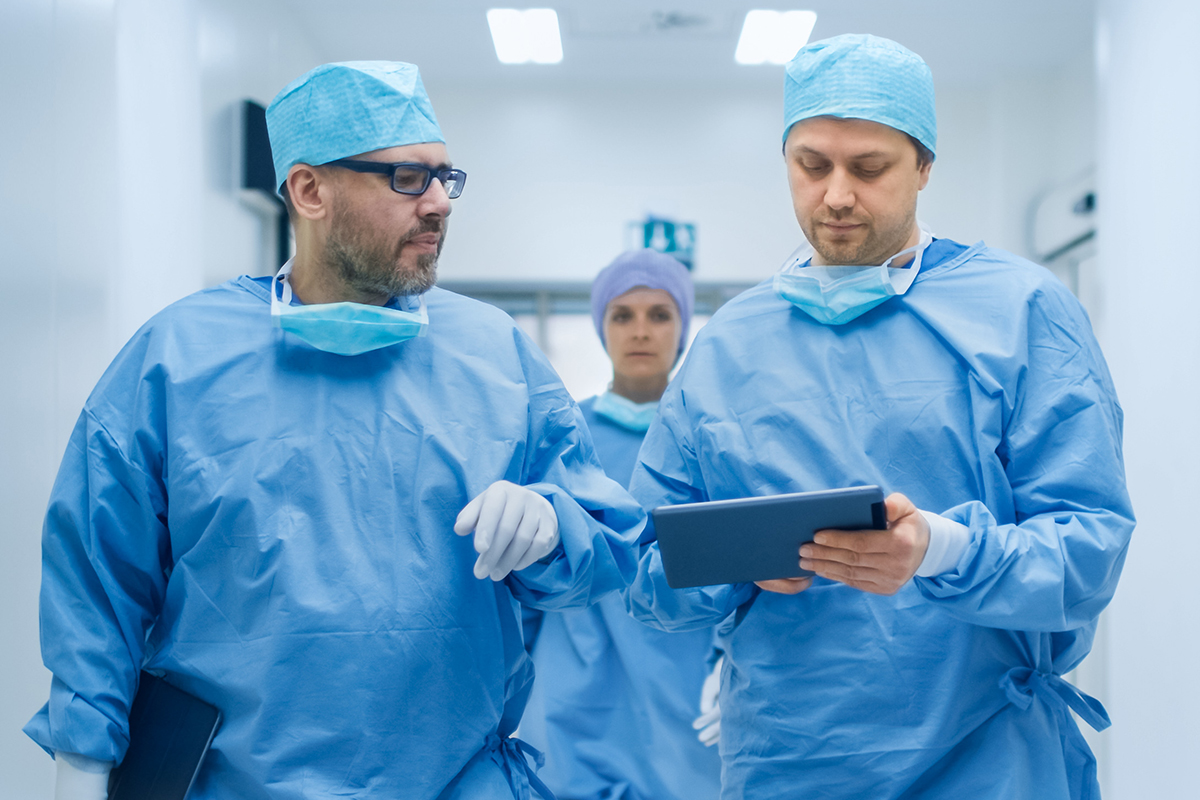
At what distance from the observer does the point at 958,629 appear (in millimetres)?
1330

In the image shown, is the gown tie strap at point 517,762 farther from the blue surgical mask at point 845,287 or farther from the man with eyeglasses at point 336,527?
the blue surgical mask at point 845,287

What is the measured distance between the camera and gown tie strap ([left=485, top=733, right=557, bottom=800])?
1.32 metres

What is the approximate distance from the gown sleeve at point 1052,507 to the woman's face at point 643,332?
61.2 inches

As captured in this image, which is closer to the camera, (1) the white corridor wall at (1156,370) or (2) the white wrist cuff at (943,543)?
(2) the white wrist cuff at (943,543)

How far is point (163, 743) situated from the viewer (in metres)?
1.24

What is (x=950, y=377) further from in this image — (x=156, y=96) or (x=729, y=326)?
(x=156, y=96)

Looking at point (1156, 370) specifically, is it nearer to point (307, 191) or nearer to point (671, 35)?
point (307, 191)

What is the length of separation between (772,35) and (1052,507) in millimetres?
3421

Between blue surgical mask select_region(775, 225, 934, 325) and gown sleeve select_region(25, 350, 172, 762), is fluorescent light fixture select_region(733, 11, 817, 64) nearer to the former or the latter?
blue surgical mask select_region(775, 225, 934, 325)

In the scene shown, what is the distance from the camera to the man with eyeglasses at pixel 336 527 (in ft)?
4.02

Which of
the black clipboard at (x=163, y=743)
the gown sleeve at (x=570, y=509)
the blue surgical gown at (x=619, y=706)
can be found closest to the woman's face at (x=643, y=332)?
the blue surgical gown at (x=619, y=706)

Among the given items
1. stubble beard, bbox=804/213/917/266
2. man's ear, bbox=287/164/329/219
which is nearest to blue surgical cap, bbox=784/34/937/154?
stubble beard, bbox=804/213/917/266

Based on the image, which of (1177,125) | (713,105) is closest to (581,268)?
(713,105)

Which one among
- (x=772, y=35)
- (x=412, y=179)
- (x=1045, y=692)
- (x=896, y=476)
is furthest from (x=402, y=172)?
(x=772, y=35)
